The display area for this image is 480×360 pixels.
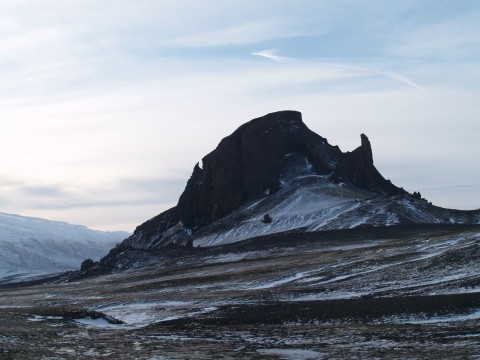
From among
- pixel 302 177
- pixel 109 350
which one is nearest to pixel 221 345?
pixel 109 350

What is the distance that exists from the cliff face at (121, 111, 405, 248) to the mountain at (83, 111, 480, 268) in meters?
0.25

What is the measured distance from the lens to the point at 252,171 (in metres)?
177

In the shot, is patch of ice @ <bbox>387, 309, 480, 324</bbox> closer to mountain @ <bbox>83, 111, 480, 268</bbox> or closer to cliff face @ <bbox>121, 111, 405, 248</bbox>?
mountain @ <bbox>83, 111, 480, 268</bbox>

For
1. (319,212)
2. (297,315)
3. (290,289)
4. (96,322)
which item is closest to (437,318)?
(297,315)

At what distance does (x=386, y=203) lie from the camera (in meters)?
133

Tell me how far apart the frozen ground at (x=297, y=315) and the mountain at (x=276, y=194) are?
183ft

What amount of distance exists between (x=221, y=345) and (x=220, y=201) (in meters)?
145

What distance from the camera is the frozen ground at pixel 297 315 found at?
90.9 ft

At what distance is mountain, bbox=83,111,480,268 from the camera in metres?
136

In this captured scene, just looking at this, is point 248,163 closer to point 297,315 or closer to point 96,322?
point 96,322

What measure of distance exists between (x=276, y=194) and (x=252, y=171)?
16502 millimetres

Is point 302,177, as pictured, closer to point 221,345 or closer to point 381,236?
point 381,236

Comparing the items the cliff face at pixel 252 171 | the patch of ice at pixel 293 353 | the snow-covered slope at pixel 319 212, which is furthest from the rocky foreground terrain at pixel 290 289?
the cliff face at pixel 252 171

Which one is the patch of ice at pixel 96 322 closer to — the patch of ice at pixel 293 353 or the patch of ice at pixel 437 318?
the patch of ice at pixel 293 353
